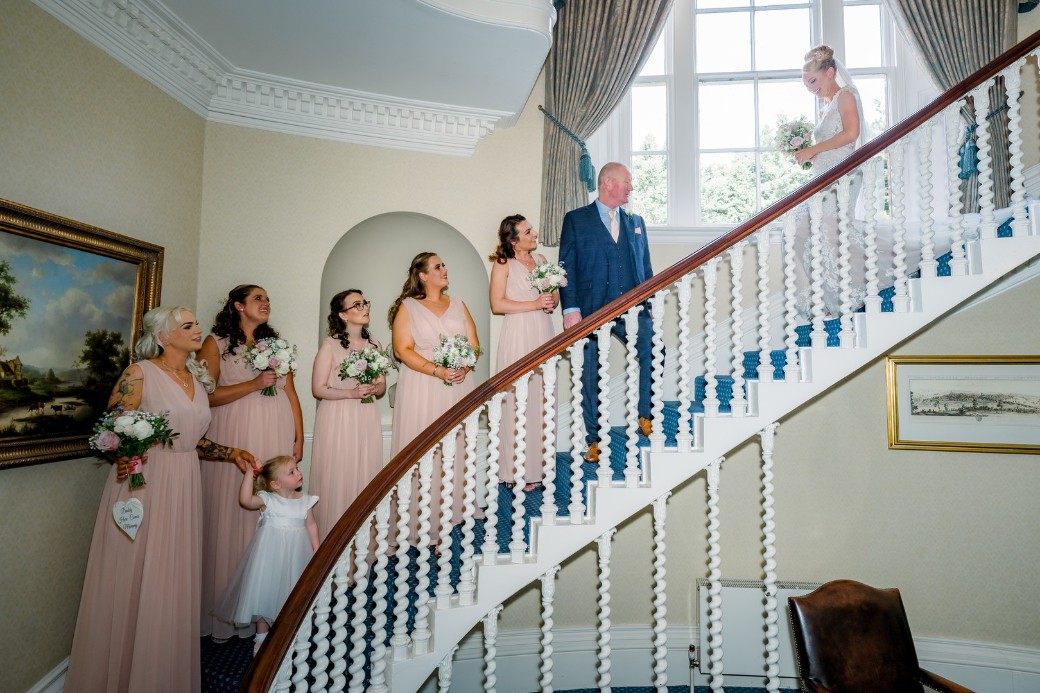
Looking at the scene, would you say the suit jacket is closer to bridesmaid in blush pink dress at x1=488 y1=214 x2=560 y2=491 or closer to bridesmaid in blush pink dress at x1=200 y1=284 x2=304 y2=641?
bridesmaid in blush pink dress at x1=488 y1=214 x2=560 y2=491

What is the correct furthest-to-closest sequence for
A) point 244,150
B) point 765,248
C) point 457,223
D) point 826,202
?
point 457,223 → point 244,150 → point 826,202 → point 765,248

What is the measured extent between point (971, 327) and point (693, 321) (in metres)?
1.85

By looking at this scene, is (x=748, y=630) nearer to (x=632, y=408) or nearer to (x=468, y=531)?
(x=632, y=408)

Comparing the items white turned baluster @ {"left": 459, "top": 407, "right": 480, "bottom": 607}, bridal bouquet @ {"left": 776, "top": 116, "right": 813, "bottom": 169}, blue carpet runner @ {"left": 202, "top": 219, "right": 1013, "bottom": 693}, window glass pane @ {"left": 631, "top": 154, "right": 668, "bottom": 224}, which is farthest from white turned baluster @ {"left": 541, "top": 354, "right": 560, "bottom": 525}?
window glass pane @ {"left": 631, "top": 154, "right": 668, "bottom": 224}

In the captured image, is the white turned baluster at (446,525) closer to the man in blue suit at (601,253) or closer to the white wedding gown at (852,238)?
the man in blue suit at (601,253)

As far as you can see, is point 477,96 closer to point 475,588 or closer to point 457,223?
point 457,223

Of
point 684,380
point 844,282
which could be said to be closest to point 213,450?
point 684,380

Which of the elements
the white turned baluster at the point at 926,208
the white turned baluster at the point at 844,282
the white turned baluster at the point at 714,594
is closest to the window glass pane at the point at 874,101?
the white turned baluster at the point at 926,208

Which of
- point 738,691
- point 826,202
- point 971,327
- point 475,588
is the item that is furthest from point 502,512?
point 971,327

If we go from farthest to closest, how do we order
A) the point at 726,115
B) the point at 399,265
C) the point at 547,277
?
the point at 726,115
the point at 399,265
the point at 547,277

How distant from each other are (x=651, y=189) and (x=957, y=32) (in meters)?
2.62

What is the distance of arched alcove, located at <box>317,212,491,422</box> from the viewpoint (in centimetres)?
465

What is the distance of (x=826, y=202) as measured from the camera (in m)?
3.31

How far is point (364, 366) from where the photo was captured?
11.3 ft
